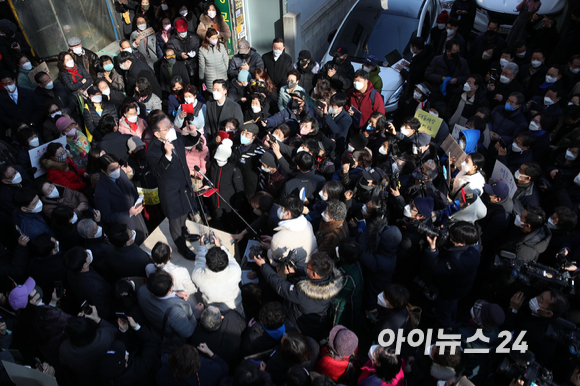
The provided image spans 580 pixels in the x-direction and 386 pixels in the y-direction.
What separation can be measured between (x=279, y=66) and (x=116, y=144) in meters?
3.78

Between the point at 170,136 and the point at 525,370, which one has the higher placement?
the point at 170,136

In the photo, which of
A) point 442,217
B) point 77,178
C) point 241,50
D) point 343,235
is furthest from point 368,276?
point 241,50

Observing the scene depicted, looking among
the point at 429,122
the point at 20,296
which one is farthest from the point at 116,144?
the point at 429,122

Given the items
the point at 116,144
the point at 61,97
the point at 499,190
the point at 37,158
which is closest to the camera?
the point at 499,190

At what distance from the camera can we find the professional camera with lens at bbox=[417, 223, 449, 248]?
3712 mm

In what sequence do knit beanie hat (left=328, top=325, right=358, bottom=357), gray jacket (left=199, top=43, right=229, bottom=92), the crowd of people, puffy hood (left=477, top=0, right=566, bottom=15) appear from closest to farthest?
knit beanie hat (left=328, top=325, right=358, bottom=357) → the crowd of people → gray jacket (left=199, top=43, right=229, bottom=92) → puffy hood (left=477, top=0, right=566, bottom=15)

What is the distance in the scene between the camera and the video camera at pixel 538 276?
3.32 metres

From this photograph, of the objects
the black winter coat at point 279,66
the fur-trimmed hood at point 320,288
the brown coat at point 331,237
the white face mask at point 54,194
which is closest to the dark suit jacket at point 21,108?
the white face mask at point 54,194

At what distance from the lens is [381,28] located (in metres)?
8.73

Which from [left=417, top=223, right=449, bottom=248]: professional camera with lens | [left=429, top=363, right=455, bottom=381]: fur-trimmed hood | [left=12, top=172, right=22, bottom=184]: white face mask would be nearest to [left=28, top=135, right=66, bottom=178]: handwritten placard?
[left=12, top=172, right=22, bottom=184]: white face mask

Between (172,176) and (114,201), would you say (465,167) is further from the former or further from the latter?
(114,201)

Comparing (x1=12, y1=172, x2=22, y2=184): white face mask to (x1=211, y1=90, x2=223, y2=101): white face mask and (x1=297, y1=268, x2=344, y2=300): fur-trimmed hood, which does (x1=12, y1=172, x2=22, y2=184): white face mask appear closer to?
(x1=211, y1=90, x2=223, y2=101): white face mask

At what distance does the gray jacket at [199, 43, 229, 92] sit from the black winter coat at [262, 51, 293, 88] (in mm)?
868

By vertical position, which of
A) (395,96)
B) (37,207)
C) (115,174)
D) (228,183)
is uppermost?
(115,174)
